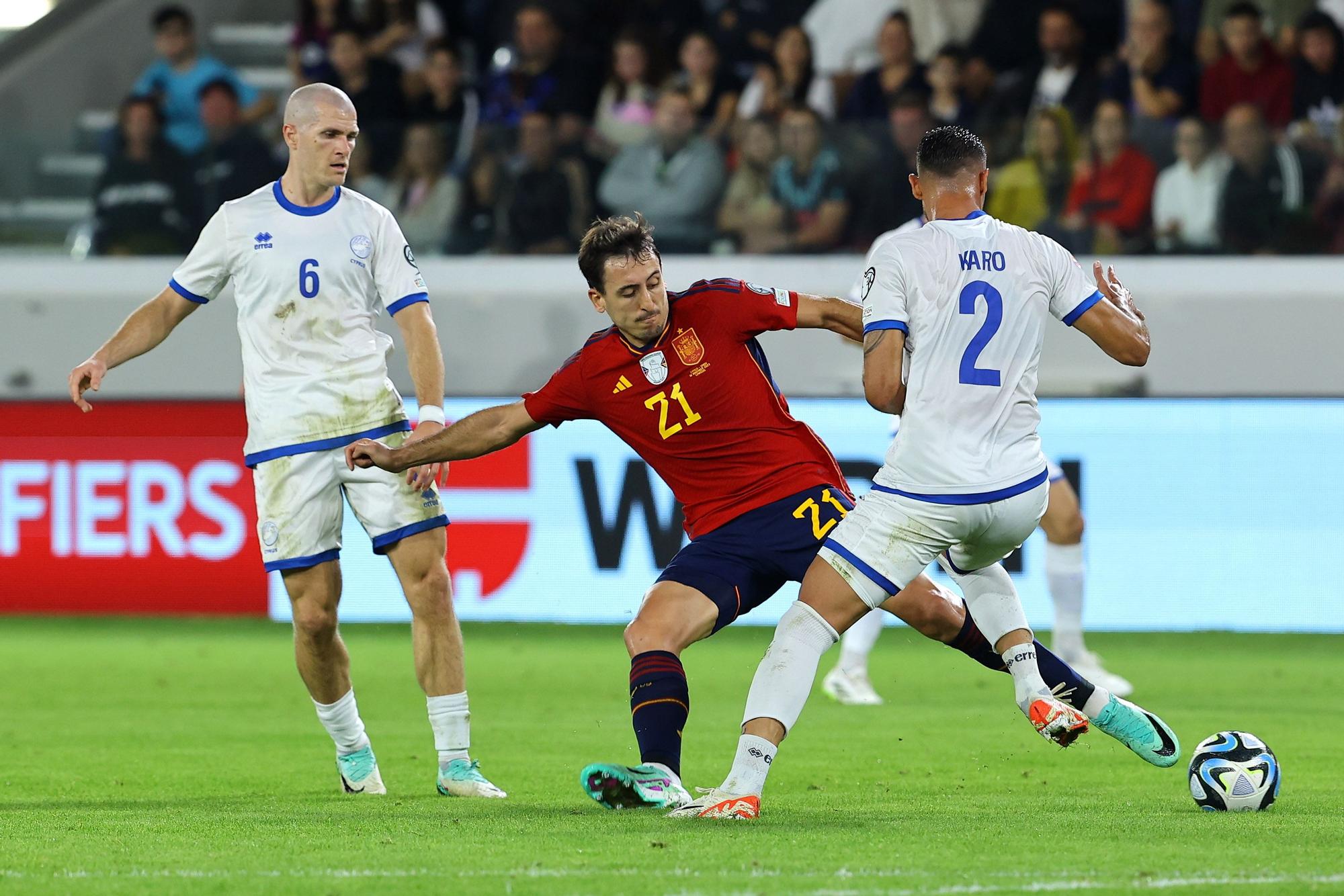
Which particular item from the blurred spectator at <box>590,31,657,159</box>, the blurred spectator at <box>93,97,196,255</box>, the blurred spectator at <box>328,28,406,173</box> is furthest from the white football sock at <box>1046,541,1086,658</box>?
the blurred spectator at <box>93,97,196,255</box>

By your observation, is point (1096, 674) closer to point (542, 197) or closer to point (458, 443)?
point (458, 443)

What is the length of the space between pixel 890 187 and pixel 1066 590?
13.7 feet

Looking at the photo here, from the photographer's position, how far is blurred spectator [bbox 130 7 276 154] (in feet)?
45.2

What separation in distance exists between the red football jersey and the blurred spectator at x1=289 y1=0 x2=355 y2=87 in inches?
364

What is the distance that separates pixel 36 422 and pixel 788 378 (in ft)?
16.5

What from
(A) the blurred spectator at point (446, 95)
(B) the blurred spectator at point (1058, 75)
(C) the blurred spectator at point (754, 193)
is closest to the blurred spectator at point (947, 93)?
(B) the blurred spectator at point (1058, 75)

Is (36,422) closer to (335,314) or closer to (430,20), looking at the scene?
(430,20)

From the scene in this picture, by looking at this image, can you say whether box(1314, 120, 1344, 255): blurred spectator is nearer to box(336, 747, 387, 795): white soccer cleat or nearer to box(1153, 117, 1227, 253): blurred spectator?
box(1153, 117, 1227, 253): blurred spectator

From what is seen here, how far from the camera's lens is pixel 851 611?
5.39 metres

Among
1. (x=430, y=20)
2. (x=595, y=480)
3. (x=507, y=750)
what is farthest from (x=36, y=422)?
(x=507, y=750)

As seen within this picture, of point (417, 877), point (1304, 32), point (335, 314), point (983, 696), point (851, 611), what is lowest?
point (983, 696)

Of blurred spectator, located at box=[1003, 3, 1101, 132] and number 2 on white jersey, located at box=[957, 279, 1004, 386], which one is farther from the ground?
blurred spectator, located at box=[1003, 3, 1101, 132]

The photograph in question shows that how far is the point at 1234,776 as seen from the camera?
5508 millimetres

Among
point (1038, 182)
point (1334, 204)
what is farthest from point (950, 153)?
point (1334, 204)
